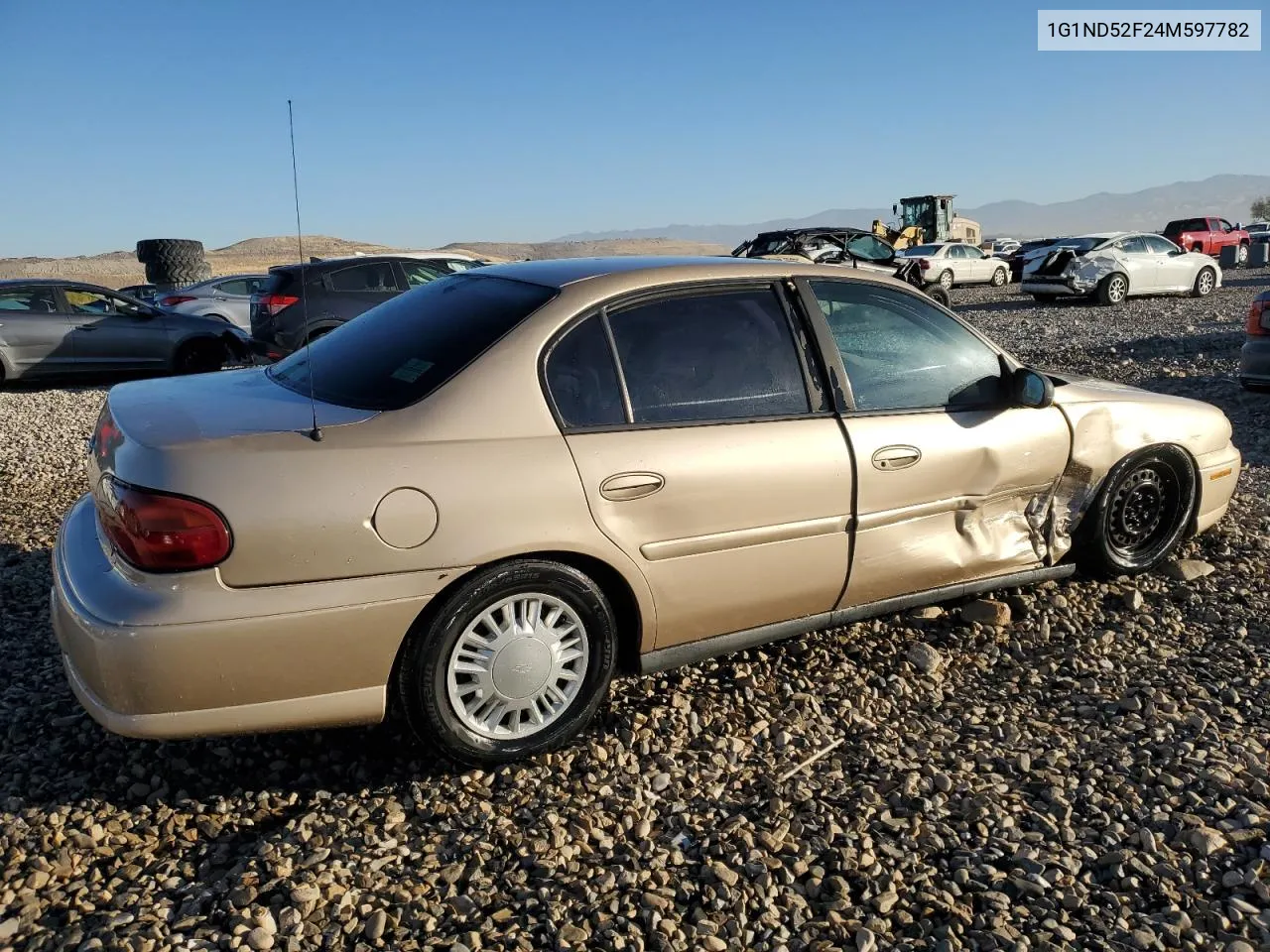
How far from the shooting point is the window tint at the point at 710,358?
3.24 meters

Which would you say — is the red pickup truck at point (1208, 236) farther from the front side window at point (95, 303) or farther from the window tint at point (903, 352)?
the window tint at point (903, 352)

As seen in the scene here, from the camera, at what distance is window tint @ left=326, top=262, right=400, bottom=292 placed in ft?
37.7

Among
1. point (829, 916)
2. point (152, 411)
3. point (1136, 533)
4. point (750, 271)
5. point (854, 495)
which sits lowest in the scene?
point (829, 916)

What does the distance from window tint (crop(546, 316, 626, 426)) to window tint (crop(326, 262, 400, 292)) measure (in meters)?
9.07

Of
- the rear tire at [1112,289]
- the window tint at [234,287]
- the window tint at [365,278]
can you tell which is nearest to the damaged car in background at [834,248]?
the rear tire at [1112,289]

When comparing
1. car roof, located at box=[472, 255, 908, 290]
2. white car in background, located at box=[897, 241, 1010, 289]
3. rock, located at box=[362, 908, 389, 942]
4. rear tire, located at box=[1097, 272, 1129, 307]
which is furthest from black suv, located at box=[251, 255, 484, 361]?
white car in background, located at box=[897, 241, 1010, 289]

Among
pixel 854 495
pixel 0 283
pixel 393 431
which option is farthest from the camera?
pixel 0 283

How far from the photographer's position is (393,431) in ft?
9.26

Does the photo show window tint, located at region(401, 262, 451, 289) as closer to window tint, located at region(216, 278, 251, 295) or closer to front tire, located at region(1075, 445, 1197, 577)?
window tint, located at region(216, 278, 251, 295)

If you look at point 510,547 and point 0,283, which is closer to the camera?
point 510,547

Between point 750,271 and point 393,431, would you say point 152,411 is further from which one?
point 750,271

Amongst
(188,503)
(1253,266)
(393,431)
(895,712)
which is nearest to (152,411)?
(188,503)

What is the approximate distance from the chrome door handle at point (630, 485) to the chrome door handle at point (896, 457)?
35.4 inches

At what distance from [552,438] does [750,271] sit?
1090 mm
